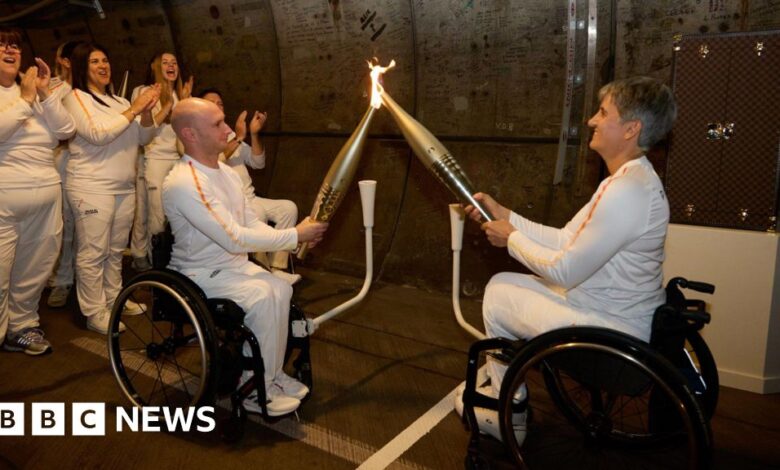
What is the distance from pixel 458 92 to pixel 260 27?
2437 mm

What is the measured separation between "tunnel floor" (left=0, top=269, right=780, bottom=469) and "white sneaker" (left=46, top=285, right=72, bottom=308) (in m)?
0.27

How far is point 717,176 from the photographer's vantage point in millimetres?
3023

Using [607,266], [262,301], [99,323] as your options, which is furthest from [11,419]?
[607,266]

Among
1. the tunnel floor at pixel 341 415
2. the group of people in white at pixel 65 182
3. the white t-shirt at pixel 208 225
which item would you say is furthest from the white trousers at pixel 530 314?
the group of people in white at pixel 65 182

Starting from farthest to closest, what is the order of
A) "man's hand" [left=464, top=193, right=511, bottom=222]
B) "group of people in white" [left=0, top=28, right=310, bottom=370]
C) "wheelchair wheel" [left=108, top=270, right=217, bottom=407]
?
"group of people in white" [left=0, top=28, right=310, bottom=370] → "man's hand" [left=464, top=193, right=511, bottom=222] → "wheelchair wheel" [left=108, top=270, right=217, bottom=407]

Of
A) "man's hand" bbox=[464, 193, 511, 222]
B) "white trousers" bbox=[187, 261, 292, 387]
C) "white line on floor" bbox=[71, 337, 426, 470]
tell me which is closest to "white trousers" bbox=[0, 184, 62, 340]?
"white trousers" bbox=[187, 261, 292, 387]

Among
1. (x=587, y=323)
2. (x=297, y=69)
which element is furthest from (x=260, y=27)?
(x=587, y=323)

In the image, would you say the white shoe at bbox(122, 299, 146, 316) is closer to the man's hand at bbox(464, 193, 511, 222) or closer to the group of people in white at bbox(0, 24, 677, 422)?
the group of people in white at bbox(0, 24, 677, 422)

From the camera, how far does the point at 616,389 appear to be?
1.94 m

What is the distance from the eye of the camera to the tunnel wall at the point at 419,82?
397cm

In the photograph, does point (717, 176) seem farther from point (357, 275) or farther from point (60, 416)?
point (60, 416)

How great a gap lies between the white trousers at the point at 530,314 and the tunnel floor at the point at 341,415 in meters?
0.59

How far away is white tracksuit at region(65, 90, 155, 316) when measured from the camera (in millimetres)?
3588

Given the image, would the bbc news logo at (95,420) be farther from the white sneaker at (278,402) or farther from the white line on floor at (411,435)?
the white line on floor at (411,435)
